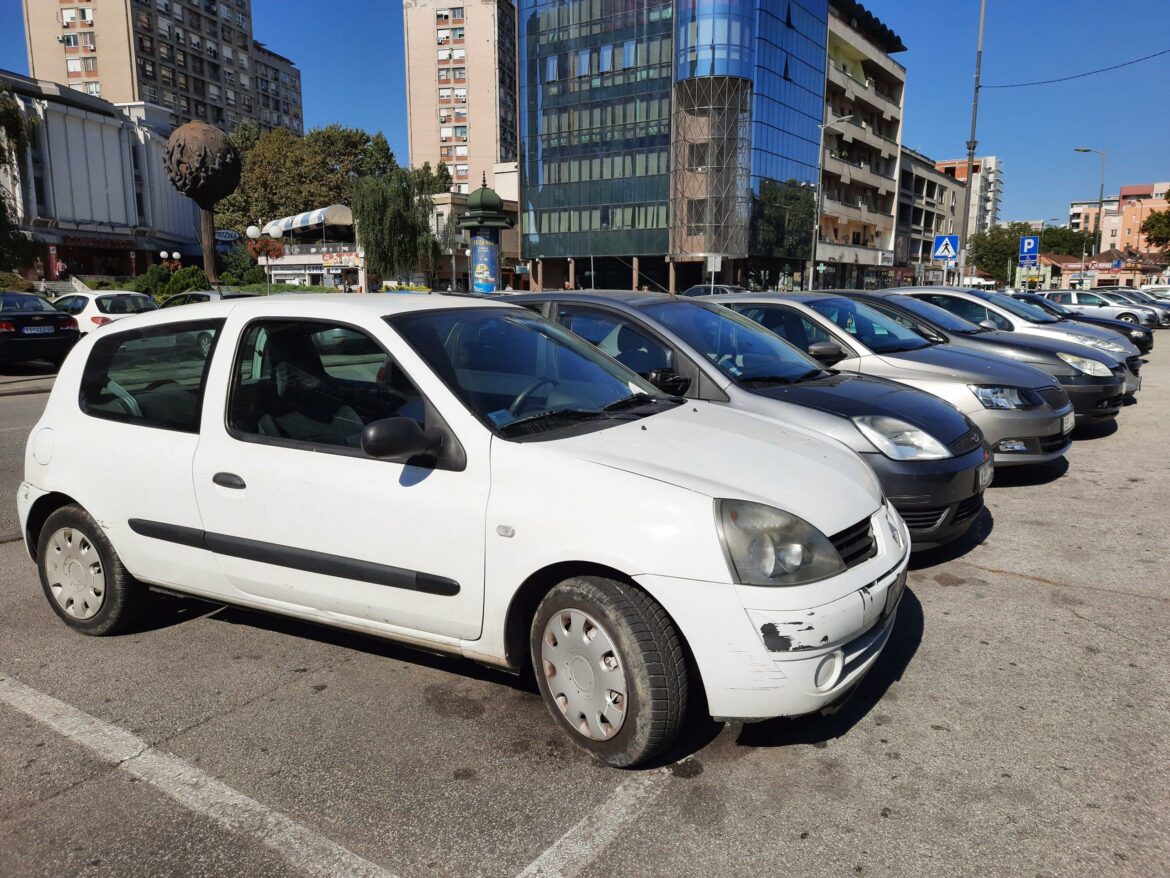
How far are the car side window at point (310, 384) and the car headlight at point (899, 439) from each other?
2800 millimetres

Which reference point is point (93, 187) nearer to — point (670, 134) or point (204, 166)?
point (204, 166)

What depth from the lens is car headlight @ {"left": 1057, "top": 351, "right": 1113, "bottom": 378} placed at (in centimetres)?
880

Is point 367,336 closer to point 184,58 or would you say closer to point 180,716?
point 180,716


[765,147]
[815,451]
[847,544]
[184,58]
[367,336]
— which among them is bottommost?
[847,544]

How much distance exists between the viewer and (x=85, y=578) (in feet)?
13.0

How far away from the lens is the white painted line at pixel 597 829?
93.5 inches

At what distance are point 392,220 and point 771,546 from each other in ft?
184

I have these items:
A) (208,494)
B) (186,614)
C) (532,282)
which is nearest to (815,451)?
(208,494)

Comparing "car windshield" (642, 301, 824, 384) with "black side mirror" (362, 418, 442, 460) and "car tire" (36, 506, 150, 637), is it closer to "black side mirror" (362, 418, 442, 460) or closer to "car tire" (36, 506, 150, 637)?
"black side mirror" (362, 418, 442, 460)

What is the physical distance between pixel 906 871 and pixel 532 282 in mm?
65895

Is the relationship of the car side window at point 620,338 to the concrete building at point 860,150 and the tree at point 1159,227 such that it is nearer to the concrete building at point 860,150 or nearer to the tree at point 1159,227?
the tree at point 1159,227

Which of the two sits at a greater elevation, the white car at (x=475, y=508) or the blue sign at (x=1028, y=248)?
the blue sign at (x=1028, y=248)

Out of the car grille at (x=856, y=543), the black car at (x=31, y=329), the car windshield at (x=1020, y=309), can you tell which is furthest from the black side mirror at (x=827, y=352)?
the black car at (x=31, y=329)

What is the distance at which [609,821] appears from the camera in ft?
8.45
